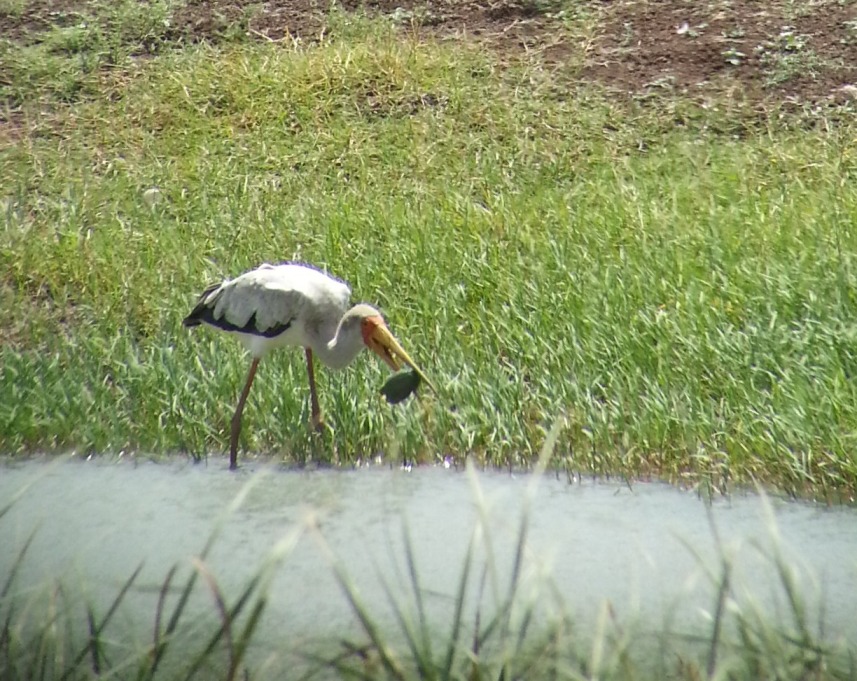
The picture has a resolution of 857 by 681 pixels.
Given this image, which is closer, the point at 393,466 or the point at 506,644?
the point at 506,644

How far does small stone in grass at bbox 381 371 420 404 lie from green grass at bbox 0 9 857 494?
0.54 ft

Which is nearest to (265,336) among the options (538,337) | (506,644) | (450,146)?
(538,337)

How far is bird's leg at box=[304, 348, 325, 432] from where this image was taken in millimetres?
4988

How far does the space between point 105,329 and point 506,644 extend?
3.40 metres

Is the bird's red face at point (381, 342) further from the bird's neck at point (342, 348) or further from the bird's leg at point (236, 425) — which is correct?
the bird's leg at point (236, 425)

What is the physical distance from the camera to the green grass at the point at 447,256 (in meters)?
5.02

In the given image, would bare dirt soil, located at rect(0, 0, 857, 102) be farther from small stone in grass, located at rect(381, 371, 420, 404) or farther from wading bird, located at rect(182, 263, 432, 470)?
small stone in grass, located at rect(381, 371, 420, 404)

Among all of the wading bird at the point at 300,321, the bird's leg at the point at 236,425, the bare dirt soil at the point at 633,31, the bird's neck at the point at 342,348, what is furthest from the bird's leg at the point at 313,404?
the bare dirt soil at the point at 633,31

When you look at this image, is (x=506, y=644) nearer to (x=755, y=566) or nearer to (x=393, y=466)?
(x=755, y=566)

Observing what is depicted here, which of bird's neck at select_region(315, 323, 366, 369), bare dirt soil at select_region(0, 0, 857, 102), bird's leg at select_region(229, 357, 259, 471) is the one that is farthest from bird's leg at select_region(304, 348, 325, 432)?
bare dirt soil at select_region(0, 0, 857, 102)

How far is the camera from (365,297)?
613 centimetres

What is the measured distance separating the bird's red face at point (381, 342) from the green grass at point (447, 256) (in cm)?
22

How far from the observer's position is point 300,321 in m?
A: 5.12

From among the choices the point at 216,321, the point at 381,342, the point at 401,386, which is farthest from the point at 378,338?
the point at 216,321
